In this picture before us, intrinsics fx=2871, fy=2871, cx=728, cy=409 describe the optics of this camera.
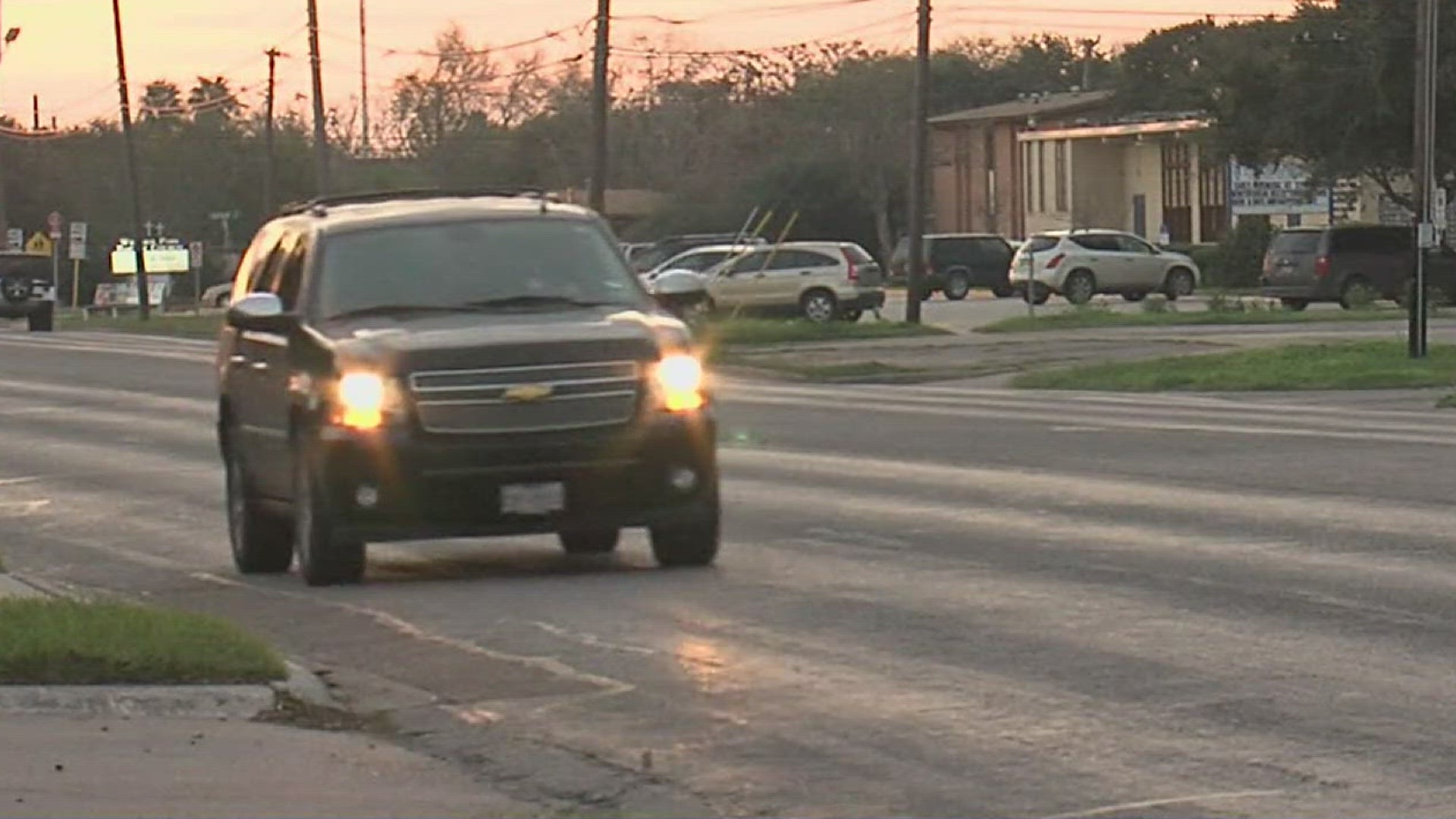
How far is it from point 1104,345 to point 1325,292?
47.9 feet

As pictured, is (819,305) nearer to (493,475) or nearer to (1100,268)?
(1100,268)

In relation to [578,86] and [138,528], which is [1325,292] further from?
[578,86]

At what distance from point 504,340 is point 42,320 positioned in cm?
5328

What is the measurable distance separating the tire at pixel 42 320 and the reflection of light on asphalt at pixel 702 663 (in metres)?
54.9

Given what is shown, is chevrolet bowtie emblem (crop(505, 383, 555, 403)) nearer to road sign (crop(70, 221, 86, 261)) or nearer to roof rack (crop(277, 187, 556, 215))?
roof rack (crop(277, 187, 556, 215))

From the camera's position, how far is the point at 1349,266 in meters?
55.1

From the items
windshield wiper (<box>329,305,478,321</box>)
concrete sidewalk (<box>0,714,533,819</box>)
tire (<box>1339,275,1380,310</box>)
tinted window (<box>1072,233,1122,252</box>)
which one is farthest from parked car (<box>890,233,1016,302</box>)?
concrete sidewalk (<box>0,714,533,819</box>)

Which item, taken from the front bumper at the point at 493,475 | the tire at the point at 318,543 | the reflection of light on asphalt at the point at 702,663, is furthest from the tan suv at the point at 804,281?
the reflection of light on asphalt at the point at 702,663

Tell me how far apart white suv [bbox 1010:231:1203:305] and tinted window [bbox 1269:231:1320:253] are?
5823 millimetres

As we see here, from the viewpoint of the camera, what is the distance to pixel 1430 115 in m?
35.9

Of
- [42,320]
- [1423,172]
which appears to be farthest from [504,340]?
[42,320]

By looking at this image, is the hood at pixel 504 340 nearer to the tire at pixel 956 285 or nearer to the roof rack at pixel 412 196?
the roof rack at pixel 412 196

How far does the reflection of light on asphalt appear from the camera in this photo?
1076 cm

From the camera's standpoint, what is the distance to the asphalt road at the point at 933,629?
28.8 ft
